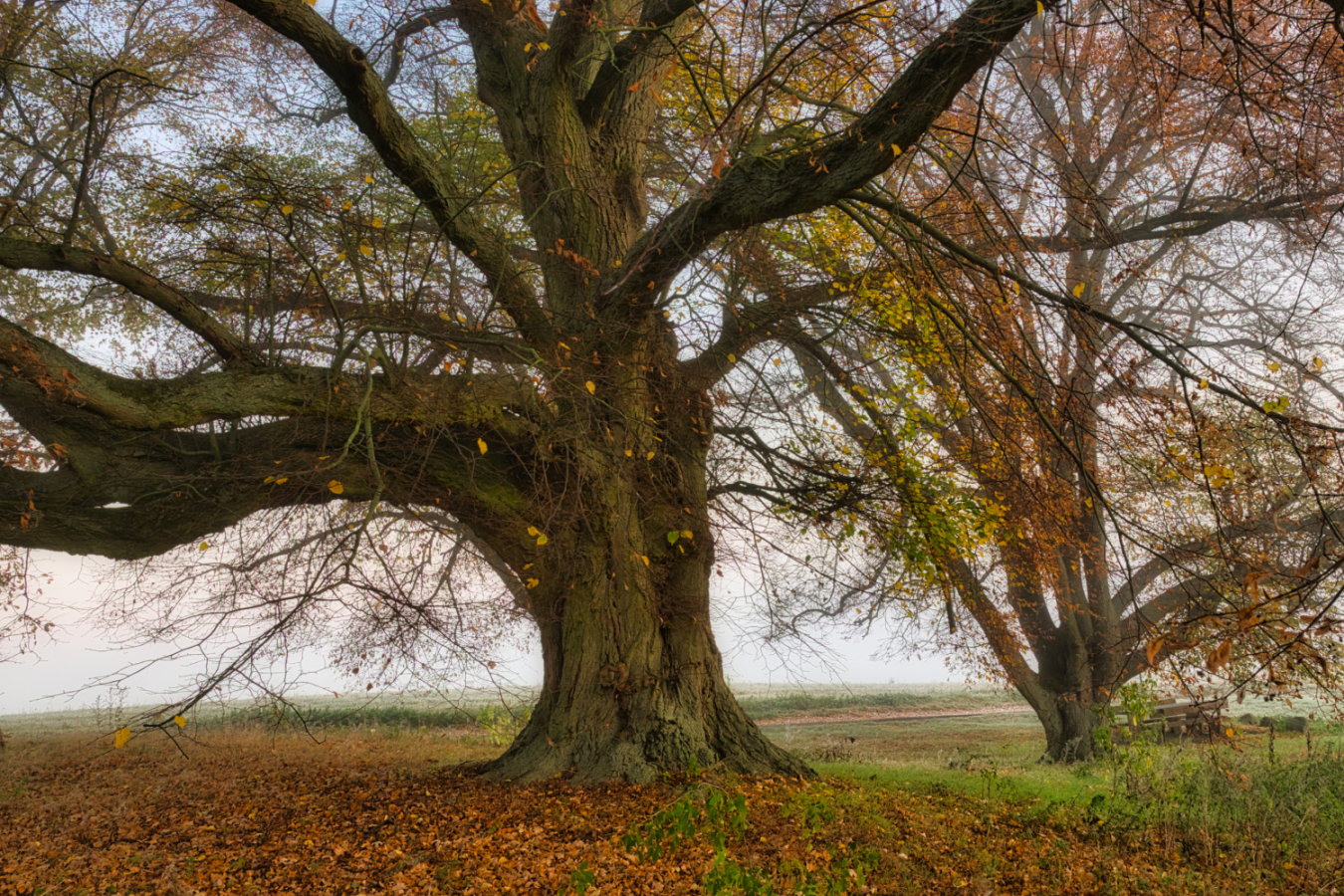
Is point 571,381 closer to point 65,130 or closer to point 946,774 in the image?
point 946,774

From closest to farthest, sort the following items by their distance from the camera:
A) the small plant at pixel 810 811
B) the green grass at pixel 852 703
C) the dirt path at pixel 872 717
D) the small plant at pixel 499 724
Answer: the small plant at pixel 810 811, the small plant at pixel 499 724, the dirt path at pixel 872 717, the green grass at pixel 852 703

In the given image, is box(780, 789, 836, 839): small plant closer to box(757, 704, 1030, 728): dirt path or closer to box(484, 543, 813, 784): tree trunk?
box(484, 543, 813, 784): tree trunk

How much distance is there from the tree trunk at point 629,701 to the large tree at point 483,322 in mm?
26

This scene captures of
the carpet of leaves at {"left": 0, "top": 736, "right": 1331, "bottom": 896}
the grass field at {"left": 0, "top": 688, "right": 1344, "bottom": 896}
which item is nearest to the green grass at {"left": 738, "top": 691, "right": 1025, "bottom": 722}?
the grass field at {"left": 0, "top": 688, "right": 1344, "bottom": 896}

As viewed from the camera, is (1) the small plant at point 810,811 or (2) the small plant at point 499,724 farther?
(2) the small plant at point 499,724

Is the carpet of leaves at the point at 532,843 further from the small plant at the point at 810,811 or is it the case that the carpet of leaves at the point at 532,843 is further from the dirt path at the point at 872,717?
the dirt path at the point at 872,717

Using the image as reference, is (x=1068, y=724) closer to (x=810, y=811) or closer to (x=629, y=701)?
(x=629, y=701)

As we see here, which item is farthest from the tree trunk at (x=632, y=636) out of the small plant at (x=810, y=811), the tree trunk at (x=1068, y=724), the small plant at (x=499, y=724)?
the tree trunk at (x=1068, y=724)

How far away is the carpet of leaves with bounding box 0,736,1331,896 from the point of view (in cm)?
459

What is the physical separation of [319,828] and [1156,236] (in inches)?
441

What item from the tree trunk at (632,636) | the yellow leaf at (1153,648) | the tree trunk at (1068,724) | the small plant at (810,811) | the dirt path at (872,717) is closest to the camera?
the yellow leaf at (1153,648)

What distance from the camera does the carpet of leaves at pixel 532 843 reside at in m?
4.59

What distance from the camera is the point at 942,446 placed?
995cm

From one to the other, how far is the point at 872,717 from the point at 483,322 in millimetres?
17277
